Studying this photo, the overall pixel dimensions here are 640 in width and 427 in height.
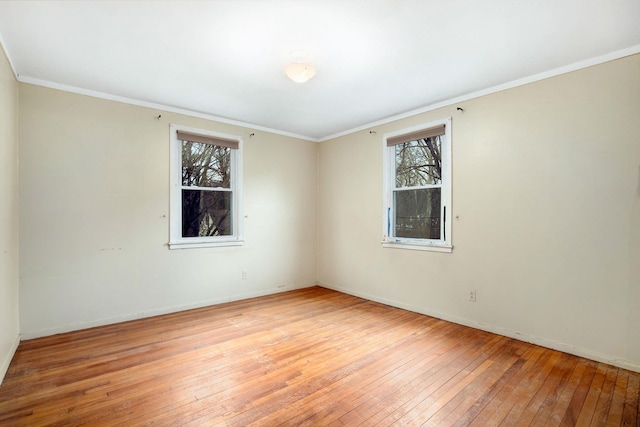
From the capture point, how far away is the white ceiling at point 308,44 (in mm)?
2021

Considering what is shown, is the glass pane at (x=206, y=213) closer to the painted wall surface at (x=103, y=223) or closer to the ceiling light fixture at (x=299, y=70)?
the painted wall surface at (x=103, y=223)

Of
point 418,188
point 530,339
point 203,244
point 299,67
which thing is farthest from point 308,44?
point 530,339

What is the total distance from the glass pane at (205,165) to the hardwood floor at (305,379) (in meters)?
1.88

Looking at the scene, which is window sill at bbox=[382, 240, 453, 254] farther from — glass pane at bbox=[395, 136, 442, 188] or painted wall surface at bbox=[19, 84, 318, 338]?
painted wall surface at bbox=[19, 84, 318, 338]

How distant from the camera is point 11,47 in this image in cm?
247

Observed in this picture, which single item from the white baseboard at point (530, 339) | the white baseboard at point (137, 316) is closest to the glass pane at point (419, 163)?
the white baseboard at point (530, 339)

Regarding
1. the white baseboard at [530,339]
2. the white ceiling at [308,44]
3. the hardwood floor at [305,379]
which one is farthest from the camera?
the white baseboard at [530,339]

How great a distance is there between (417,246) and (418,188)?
2.48 feet

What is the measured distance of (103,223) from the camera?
A: 3404 mm

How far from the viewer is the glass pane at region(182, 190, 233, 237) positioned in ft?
13.4

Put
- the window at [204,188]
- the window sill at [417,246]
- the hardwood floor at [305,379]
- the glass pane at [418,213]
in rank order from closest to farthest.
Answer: the hardwood floor at [305,379]
the window sill at [417,246]
the glass pane at [418,213]
the window at [204,188]

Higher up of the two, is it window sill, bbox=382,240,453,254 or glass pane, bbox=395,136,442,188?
glass pane, bbox=395,136,442,188

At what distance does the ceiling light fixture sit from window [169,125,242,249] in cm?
199

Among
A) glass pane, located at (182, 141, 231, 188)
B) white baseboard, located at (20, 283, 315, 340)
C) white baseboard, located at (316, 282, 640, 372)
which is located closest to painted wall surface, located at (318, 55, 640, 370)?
white baseboard, located at (316, 282, 640, 372)
